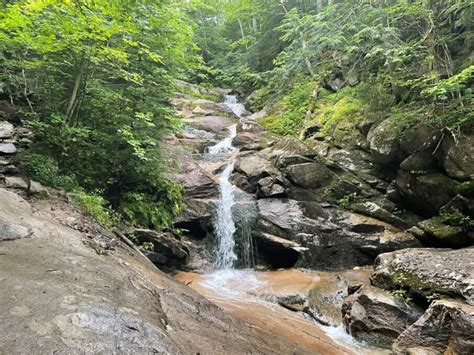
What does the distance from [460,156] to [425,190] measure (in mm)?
1364

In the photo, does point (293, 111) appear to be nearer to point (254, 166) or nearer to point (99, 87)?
point (254, 166)

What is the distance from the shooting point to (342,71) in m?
16.8

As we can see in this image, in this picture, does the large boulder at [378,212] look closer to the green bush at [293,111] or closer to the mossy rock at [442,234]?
the mossy rock at [442,234]

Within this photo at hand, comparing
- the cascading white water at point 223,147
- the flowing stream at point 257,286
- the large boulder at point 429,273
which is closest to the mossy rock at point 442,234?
the large boulder at point 429,273

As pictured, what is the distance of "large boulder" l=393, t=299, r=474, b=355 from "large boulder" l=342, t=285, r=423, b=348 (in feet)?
1.62

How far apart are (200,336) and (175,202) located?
301 inches

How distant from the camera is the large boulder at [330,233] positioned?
33.4ft

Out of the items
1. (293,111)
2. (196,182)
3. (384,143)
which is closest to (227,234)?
(196,182)

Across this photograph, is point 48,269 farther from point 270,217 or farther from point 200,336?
point 270,217

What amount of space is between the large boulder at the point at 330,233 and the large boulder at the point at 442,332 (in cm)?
438

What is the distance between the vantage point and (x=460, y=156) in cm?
881

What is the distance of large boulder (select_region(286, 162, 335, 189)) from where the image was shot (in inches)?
481

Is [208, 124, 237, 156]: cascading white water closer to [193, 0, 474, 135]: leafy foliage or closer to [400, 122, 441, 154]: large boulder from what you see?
[193, 0, 474, 135]: leafy foliage

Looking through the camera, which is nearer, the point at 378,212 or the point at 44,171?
the point at 44,171
